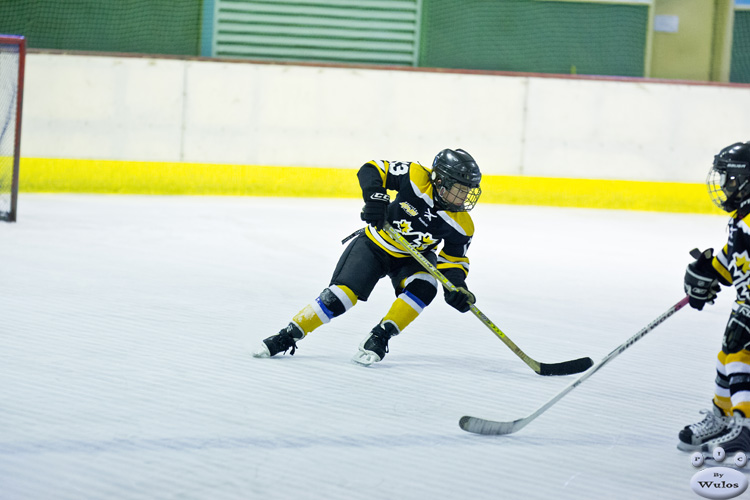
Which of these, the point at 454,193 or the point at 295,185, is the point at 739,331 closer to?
the point at 454,193

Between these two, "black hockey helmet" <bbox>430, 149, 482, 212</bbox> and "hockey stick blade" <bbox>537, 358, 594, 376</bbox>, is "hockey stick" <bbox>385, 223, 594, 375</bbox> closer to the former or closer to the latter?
"hockey stick blade" <bbox>537, 358, 594, 376</bbox>

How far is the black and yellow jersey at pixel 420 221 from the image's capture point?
2822 millimetres

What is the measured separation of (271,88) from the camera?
836 centimetres

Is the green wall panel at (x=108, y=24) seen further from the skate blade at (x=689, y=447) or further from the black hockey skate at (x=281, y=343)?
the skate blade at (x=689, y=447)

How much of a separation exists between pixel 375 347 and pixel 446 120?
6.05 m

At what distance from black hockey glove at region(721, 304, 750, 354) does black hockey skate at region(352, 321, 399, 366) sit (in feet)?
3.57

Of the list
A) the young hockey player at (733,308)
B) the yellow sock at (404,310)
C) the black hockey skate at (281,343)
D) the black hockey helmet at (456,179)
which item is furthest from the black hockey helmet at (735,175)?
the black hockey skate at (281,343)

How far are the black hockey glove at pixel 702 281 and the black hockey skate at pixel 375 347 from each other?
100 cm

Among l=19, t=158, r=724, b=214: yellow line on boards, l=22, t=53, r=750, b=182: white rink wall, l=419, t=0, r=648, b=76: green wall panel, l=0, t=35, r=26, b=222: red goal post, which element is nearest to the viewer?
l=0, t=35, r=26, b=222: red goal post

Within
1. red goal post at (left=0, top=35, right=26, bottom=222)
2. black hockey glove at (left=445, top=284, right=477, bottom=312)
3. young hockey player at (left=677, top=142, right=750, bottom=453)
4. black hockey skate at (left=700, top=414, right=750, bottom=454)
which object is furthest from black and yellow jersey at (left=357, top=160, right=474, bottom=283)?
red goal post at (left=0, top=35, right=26, bottom=222)

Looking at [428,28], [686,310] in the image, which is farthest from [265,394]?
[428,28]

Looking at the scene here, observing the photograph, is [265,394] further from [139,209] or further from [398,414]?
[139,209]

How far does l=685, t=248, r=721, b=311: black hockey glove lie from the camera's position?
6.79 feet

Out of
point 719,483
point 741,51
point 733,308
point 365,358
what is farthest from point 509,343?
point 741,51
